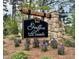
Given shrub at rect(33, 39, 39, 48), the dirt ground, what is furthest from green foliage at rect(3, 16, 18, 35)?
shrub at rect(33, 39, 39, 48)

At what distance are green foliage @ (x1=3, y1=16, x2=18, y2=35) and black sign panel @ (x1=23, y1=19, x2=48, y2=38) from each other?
11cm

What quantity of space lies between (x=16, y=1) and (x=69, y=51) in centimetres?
79

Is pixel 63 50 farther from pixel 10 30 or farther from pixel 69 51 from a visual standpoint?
pixel 10 30

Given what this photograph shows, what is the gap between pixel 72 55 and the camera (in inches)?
116

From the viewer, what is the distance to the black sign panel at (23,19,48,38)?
2.89 meters

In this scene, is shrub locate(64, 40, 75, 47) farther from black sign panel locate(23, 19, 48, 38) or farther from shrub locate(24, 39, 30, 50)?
shrub locate(24, 39, 30, 50)

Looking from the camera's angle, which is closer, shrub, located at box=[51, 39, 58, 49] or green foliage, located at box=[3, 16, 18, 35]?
green foliage, located at box=[3, 16, 18, 35]

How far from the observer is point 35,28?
2914 mm

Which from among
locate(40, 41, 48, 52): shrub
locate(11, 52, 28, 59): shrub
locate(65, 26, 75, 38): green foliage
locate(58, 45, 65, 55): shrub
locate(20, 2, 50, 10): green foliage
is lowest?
locate(11, 52, 28, 59): shrub

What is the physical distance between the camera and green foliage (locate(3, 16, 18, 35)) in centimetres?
283

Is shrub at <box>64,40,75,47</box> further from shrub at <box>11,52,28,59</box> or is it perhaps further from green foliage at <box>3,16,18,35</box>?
green foliage at <box>3,16,18,35</box>

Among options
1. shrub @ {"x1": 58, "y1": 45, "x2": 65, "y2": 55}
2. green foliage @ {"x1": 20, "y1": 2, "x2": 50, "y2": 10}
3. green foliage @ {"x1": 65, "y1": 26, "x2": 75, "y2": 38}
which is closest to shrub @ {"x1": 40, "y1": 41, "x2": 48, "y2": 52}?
shrub @ {"x1": 58, "y1": 45, "x2": 65, "y2": 55}

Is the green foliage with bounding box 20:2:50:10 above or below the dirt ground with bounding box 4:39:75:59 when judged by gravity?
above

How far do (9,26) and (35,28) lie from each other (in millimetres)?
281
